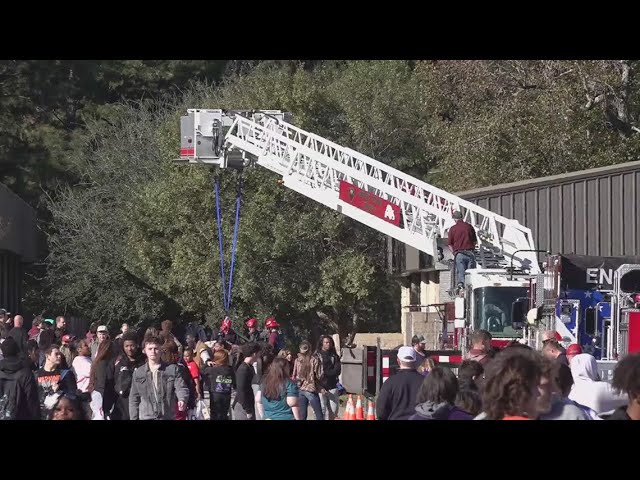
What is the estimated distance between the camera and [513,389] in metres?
5.91

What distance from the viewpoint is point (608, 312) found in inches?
677

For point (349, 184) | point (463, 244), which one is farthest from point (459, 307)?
point (349, 184)

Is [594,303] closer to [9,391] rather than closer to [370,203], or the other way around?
[370,203]

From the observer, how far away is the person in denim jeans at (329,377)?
18484 mm

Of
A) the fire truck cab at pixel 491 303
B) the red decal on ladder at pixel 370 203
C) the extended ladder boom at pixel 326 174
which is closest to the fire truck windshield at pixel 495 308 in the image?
the fire truck cab at pixel 491 303

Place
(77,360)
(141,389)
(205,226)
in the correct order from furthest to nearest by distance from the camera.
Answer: (205,226)
(77,360)
(141,389)

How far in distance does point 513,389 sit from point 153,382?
6.85 meters

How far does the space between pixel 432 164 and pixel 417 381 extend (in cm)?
3057

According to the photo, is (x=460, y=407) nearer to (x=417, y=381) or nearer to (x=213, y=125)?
(x=417, y=381)

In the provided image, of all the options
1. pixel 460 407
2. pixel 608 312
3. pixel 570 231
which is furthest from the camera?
pixel 570 231

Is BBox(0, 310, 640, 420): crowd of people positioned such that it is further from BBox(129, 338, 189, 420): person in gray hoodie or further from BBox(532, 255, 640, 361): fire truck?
BBox(532, 255, 640, 361): fire truck

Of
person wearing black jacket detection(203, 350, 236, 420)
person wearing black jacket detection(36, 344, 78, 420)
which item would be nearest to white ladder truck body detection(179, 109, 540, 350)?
person wearing black jacket detection(203, 350, 236, 420)
